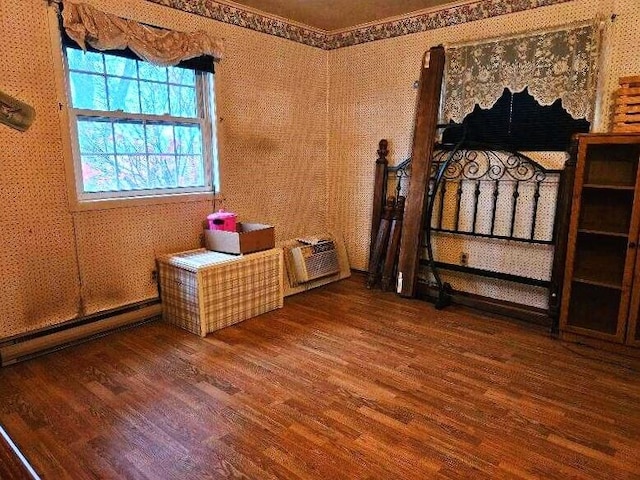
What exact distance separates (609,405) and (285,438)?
1.62m

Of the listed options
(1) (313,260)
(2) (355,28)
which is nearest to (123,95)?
(1) (313,260)

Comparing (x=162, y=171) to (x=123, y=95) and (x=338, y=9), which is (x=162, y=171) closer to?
(x=123, y=95)

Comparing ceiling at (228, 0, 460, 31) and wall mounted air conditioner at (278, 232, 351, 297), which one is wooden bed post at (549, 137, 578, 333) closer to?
ceiling at (228, 0, 460, 31)

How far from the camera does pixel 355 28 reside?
4.13 m

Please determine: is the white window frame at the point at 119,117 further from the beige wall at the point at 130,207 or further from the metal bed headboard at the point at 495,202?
the metal bed headboard at the point at 495,202

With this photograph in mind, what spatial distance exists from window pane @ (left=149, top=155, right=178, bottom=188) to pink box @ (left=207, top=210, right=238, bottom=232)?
40 centimetres

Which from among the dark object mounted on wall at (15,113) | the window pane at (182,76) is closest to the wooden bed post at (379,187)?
the window pane at (182,76)

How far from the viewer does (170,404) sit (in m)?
2.17

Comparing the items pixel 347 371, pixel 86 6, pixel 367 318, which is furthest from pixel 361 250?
pixel 86 6

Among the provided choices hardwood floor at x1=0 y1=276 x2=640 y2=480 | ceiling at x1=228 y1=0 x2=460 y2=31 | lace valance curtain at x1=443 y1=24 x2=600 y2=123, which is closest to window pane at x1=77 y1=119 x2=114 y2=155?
hardwood floor at x1=0 y1=276 x2=640 y2=480

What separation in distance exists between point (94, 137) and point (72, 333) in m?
1.31

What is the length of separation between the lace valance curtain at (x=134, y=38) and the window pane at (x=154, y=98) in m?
0.21

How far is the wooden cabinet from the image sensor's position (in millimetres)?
2645

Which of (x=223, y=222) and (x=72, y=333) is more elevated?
(x=223, y=222)
